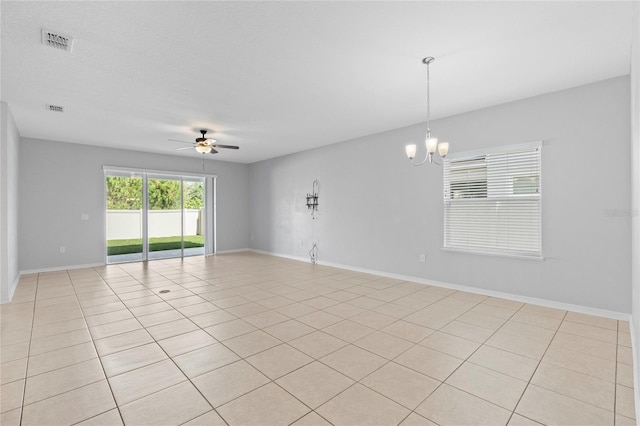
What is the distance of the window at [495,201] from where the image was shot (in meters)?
4.02

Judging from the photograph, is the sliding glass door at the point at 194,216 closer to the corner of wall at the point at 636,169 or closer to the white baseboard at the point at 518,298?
the white baseboard at the point at 518,298

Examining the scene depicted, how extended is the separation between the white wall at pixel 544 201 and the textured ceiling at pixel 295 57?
13.9 inches

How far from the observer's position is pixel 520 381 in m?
2.23

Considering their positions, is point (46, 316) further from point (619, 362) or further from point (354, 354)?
point (619, 362)

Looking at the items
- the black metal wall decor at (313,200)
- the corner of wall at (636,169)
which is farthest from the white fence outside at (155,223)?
the corner of wall at (636,169)

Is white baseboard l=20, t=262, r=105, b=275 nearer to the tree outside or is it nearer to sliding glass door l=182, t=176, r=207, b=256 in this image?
the tree outside

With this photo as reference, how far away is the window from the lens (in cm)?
402

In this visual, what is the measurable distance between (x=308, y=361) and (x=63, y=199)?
6840mm

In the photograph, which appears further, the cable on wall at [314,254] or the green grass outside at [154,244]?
the green grass outside at [154,244]

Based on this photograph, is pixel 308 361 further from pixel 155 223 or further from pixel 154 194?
pixel 154 194

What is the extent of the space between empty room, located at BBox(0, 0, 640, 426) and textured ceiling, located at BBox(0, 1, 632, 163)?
27mm

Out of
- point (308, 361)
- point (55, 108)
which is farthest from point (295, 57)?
point (55, 108)

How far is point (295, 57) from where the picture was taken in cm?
294

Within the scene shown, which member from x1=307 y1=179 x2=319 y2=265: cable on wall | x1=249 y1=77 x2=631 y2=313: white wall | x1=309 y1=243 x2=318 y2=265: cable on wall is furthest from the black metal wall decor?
x1=309 y1=243 x2=318 y2=265: cable on wall
